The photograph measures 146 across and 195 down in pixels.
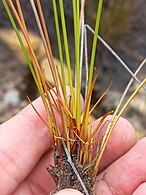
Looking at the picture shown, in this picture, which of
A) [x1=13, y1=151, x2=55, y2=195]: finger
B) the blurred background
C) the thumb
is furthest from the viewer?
the blurred background

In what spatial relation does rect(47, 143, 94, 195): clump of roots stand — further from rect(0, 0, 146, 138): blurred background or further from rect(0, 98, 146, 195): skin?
rect(0, 0, 146, 138): blurred background

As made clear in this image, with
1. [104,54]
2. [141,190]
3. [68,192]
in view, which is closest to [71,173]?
[68,192]

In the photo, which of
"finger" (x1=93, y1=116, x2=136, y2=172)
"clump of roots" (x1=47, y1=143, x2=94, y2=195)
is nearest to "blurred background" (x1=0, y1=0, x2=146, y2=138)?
"finger" (x1=93, y1=116, x2=136, y2=172)

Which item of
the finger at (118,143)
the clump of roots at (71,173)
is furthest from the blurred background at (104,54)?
the clump of roots at (71,173)

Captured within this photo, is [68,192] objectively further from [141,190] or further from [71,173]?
[141,190]

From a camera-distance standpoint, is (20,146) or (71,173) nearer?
(71,173)

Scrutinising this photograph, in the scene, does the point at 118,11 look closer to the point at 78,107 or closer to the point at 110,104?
the point at 110,104

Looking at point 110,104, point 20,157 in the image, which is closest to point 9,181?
point 20,157
